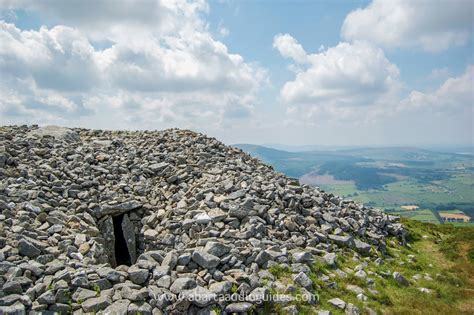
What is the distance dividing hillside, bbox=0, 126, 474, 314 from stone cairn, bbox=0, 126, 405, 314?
6cm

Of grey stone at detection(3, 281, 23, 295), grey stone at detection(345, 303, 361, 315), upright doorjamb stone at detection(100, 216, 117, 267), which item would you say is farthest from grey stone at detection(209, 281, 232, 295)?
upright doorjamb stone at detection(100, 216, 117, 267)

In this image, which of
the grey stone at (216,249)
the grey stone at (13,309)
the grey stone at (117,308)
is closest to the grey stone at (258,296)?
the grey stone at (216,249)

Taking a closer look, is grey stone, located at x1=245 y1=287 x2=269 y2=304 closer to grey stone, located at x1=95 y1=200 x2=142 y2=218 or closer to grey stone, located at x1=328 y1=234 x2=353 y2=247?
grey stone, located at x1=328 y1=234 x2=353 y2=247

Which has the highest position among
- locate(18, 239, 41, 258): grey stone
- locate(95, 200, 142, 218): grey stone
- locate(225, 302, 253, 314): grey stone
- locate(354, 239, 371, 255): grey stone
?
locate(95, 200, 142, 218): grey stone

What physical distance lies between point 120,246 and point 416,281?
14738 millimetres

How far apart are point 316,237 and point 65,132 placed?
20.6 meters

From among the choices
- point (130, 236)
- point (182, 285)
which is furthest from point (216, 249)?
point (130, 236)

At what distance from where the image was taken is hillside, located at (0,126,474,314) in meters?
10.8

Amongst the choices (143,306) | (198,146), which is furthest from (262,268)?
(198,146)

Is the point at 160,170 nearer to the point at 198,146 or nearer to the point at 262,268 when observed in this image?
the point at 198,146

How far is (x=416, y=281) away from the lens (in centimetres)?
1513

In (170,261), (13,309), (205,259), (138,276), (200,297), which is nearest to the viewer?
(13,309)

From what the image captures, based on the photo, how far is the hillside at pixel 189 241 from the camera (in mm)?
10805

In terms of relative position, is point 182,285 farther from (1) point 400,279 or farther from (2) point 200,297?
(1) point 400,279
